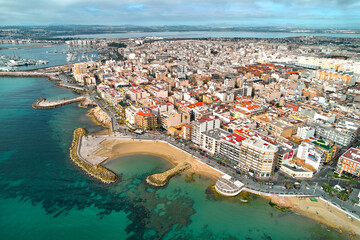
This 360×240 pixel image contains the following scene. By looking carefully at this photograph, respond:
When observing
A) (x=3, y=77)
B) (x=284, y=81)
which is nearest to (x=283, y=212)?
(x=284, y=81)

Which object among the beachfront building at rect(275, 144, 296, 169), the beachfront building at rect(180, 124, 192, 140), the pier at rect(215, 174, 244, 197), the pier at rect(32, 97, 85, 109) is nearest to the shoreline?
the pier at rect(215, 174, 244, 197)

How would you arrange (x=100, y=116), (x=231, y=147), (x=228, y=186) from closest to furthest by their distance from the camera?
(x=228, y=186) → (x=231, y=147) → (x=100, y=116)

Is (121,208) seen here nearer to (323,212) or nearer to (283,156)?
(283,156)

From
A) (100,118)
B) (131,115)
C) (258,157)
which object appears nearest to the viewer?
(258,157)

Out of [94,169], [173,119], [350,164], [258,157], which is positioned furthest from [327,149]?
[94,169]

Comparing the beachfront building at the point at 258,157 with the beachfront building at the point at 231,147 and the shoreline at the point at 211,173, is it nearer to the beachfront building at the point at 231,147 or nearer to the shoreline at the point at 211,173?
the beachfront building at the point at 231,147

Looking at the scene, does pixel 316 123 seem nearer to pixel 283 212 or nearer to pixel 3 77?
pixel 283 212

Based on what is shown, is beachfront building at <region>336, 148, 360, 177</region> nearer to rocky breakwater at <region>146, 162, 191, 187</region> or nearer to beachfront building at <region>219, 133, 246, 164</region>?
beachfront building at <region>219, 133, 246, 164</region>
